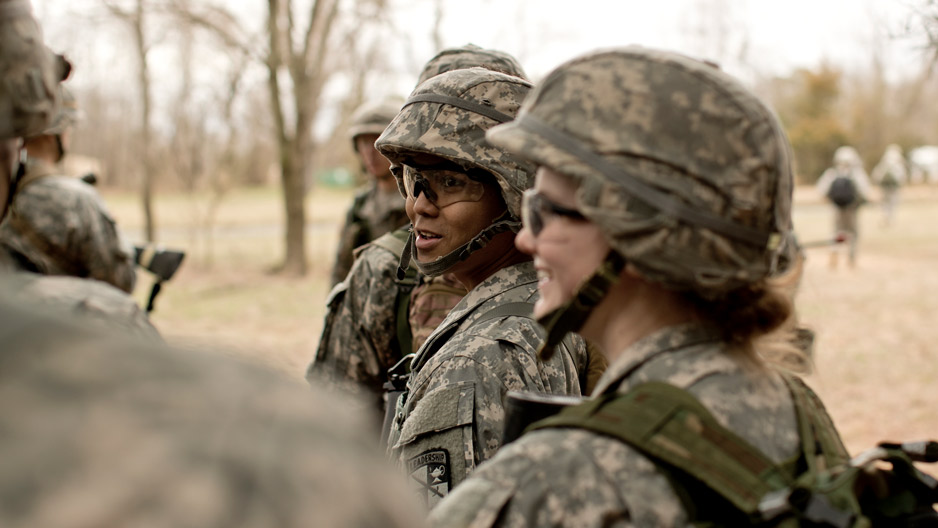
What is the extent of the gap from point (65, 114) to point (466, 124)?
3767mm

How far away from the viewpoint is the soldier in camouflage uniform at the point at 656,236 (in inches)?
61.8

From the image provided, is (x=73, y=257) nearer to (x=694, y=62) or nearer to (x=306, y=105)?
(x=694, y=62)

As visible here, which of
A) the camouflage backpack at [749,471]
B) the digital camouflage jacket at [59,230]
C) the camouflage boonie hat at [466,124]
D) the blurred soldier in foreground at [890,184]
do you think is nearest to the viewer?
the camouflage backpack at [749,471]

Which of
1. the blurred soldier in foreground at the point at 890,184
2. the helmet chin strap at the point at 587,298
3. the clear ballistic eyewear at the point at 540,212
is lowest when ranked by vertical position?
the blurred soldier in foreground at the point at 890,184

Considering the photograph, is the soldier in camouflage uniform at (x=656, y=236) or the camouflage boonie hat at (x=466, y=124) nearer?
the soldier in camouflage uniform at (x=656, y=236)

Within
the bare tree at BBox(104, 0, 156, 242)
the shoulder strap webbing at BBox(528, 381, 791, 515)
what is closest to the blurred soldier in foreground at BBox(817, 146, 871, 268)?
the bare tree at BBox(104, 0, 156, 242)

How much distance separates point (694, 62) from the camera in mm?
1768

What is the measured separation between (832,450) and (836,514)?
0.94 feet

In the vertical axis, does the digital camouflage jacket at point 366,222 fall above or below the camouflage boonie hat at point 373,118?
below

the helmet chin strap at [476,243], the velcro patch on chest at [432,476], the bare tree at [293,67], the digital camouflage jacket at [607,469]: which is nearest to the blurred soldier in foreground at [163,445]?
the digital camouflage jacket at [607,469]

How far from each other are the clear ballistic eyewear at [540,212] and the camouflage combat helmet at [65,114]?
4.38 m

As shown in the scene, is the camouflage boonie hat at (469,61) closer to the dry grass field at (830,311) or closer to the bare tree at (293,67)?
the dry grass field at (830,311)

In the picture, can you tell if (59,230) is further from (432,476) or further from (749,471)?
(749,471)

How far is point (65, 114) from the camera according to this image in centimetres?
550
